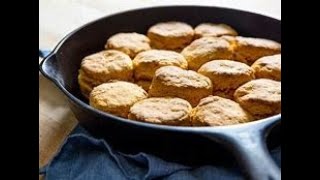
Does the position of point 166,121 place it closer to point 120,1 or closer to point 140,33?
point 140,33

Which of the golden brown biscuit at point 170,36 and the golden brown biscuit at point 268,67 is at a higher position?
the golden brown biscuit at point 170,36

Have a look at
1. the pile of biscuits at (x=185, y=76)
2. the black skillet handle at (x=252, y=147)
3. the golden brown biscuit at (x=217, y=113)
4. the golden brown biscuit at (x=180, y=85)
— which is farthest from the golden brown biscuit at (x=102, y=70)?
the black skillet handle at (x=252, y=147)

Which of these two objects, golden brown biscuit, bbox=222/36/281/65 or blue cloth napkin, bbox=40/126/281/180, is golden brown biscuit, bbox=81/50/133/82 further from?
golden brown biscuit, bbox=222/36/281/65

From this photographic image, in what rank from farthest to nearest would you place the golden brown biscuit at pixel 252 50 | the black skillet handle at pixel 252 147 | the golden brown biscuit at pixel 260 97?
the golden brown biscuit at pixel 252 50 → the golden brown biscuit at pixel 260 97 → the black skillet handle at pixel 252 147

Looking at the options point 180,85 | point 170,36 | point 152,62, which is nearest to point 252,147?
point 180,85

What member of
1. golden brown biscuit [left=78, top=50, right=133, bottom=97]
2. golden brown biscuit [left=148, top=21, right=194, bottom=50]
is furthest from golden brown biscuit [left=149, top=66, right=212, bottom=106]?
golden brown biscuit [left=148, top=21, right=194, bottom=50]

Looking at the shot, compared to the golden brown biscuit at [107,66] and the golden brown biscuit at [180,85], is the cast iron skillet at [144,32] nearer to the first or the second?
the golden brown biscuit at [107,66]

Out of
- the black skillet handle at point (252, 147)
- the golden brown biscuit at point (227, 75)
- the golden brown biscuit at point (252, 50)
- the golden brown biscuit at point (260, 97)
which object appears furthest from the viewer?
the golden brown biscuit at point (252, 50)
